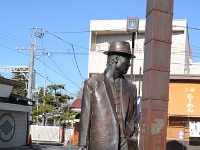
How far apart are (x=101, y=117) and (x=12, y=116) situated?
20.9 metres

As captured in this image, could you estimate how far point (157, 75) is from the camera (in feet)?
34.1

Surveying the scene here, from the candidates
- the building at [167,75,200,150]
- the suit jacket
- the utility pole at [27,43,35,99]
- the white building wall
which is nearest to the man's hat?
the suit jacket

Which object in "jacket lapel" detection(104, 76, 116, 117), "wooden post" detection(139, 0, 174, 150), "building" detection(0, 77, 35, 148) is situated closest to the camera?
"jacket lapel" detection(104, 76, 116, 117)

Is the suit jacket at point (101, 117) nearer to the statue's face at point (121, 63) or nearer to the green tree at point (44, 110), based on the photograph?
the statue's face at point (121, 63)

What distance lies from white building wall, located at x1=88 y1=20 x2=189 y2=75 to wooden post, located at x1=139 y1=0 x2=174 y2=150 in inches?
997

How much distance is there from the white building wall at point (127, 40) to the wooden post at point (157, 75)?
25.3m

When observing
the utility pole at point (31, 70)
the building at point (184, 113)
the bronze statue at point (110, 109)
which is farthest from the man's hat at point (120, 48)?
the utility pole at point (31, 70)

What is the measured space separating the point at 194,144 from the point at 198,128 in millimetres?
865

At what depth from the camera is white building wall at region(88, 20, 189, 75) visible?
3694cm

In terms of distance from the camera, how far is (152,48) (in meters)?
10.4

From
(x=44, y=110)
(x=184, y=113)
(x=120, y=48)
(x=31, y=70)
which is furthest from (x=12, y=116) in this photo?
(x=120, y=48)

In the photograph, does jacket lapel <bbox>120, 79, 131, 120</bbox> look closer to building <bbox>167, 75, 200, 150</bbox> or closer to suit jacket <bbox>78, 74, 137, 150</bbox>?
suit jacket <bbox>78, 74, 137, 150</bbox>

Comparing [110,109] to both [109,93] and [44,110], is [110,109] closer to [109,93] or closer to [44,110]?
[109,93]

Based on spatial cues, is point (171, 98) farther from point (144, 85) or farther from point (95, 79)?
point (95, 79)
